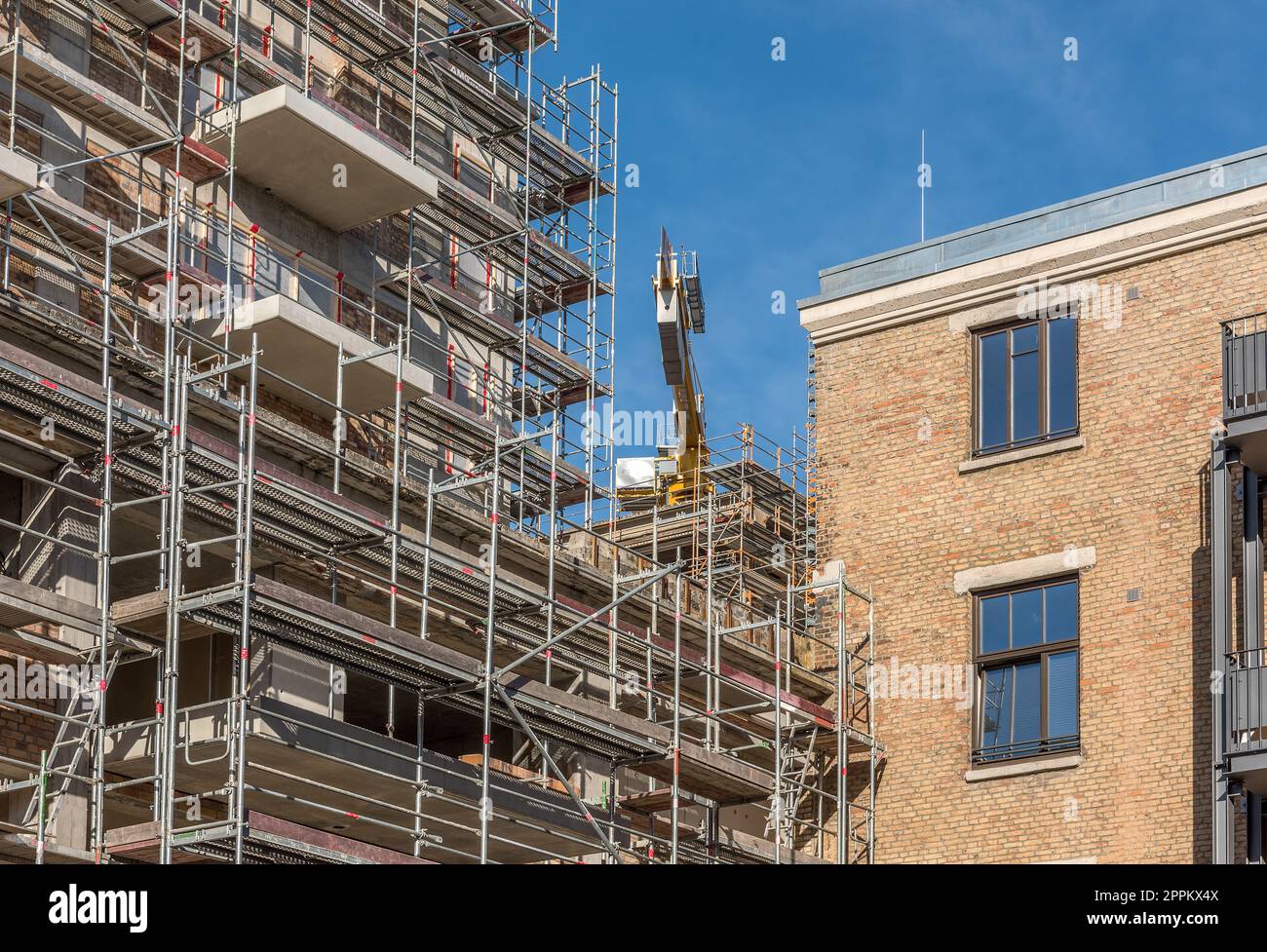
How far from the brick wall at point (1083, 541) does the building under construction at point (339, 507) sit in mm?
660

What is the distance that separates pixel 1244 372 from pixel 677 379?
1795cm

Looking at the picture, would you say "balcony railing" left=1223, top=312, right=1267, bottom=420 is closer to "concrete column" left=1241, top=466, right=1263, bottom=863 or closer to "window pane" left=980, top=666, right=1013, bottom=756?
"concrete column" left=1241, top=466, right=1263, bottom=863

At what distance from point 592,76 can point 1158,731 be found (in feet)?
41.9

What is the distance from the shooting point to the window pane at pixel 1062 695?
24.8 metres

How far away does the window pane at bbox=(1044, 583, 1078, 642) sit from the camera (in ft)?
82.6

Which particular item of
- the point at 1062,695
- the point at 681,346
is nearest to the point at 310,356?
the point at 1062,695

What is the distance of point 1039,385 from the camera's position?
2653cm

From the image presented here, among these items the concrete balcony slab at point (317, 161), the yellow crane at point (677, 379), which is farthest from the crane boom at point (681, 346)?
the concrete balcony slab at point (317, 161)

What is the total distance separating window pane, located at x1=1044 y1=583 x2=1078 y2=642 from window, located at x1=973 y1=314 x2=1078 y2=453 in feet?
6.41

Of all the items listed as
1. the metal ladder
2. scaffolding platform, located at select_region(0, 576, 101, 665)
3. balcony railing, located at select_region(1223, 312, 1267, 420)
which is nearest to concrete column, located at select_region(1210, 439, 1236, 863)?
balcony railing, located at select_region(1223, 312, 1267, 420)

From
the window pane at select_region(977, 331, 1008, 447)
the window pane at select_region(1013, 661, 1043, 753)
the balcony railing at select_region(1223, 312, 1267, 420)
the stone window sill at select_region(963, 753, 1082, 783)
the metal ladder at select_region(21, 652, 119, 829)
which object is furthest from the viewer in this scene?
the window pane at select_region(977, 331, 1008, 447)

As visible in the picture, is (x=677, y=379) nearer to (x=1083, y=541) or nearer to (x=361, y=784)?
(x=1083, y=541)

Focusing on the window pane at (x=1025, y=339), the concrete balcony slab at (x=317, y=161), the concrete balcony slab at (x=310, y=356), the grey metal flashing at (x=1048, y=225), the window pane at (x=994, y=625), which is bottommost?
the window pane at (x=994, y=625)

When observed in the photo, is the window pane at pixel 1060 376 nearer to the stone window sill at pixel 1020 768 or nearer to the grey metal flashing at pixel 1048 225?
the grey metal flashing at pixel 1048 225
